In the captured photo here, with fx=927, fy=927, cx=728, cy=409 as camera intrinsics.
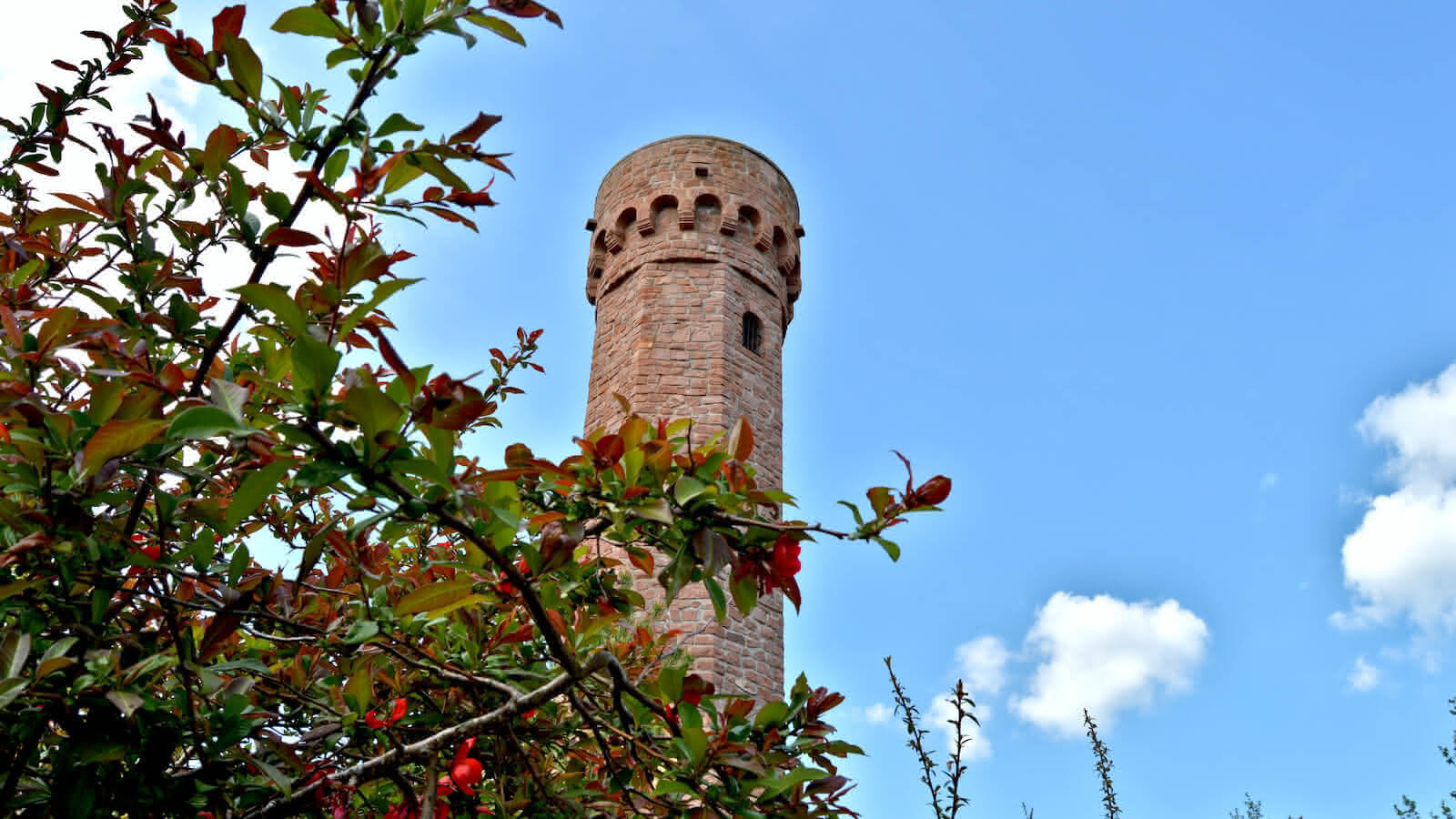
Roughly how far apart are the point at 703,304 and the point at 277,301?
8231mm

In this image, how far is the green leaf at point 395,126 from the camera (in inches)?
63.9

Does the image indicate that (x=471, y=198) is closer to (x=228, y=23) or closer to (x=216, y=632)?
(x=228, y=23)

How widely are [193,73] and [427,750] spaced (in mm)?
1366

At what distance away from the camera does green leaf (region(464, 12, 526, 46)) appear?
5.36ft

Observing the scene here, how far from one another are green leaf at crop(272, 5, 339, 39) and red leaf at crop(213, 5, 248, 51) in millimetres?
219

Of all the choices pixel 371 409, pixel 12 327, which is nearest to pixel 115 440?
pixel 371 409

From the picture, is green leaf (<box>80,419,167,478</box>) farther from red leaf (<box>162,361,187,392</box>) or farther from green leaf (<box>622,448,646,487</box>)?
green leaf (<box>622,448,646,487</box>)

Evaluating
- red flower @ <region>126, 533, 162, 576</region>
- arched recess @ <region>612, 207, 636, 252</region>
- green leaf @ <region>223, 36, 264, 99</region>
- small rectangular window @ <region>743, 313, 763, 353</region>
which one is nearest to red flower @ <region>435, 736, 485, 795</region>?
red flower @ <region>126, 533, 162, 576</region>

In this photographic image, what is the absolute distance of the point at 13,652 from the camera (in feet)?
5.09

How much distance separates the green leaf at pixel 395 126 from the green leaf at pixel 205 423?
676 mm

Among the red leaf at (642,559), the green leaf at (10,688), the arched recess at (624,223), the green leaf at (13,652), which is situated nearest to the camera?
the green leaf at (10,688)

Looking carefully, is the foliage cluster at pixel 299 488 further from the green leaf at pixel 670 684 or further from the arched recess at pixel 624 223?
the arched recess at pixel 624 223

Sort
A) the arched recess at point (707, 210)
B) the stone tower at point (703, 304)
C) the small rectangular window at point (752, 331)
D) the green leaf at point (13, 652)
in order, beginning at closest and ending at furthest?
the green leaf at point (13, 652) < the stone tower at point (703, 304) < the small rectangular window at point (752, 331) < the arched recess at point (707, 210)

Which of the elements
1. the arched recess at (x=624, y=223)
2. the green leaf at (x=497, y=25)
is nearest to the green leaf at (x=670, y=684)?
the green leaf at (x=497, y=25)
